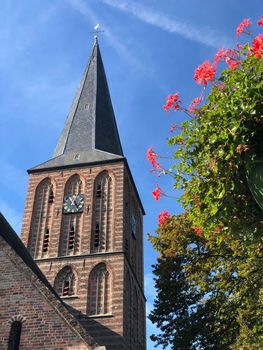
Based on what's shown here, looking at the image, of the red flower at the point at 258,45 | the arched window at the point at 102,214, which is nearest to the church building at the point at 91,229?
the arched window at the point at 102,214

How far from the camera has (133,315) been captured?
24875mm

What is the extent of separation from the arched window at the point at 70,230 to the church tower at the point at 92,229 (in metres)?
0.05

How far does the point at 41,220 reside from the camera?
26922 mm

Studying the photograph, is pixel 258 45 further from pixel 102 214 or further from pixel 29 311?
pixel 102 214

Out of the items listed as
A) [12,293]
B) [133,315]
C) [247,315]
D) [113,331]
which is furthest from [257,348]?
[133,315]

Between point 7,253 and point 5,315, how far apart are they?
140 centimetres

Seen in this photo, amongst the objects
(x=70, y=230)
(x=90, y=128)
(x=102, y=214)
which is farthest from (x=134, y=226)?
(x=90, y=128)

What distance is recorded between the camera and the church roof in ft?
95.9

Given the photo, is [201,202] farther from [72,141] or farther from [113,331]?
[72,141]

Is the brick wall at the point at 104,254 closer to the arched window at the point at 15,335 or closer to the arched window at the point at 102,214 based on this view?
the arched window at the point at 102,214

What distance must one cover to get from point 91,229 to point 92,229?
80mm

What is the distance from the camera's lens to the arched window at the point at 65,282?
23.9m

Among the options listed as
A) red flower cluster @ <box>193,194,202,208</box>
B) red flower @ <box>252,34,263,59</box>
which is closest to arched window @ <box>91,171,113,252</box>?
red flower cluster @ <box>193,194,202,208</box>

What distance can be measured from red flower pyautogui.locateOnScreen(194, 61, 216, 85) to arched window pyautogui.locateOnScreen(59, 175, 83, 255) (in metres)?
20.8
